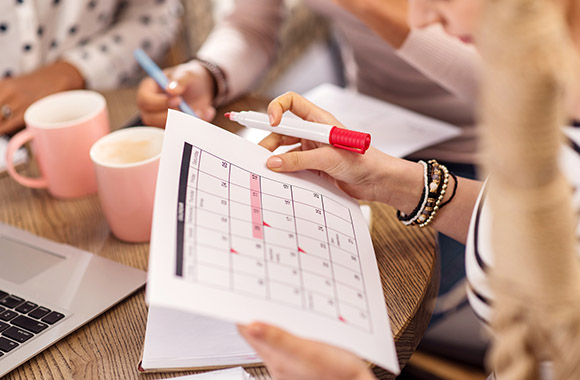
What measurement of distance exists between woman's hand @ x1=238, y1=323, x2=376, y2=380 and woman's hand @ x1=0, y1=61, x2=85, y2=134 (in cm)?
69

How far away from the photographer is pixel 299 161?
0.58 meters

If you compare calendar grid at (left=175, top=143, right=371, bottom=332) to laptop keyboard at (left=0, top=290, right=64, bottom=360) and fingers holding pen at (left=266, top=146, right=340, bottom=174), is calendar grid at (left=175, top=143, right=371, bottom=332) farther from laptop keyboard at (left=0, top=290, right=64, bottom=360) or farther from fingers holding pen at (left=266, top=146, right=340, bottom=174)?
laptop keyboard at (left=0, top=290, right=64, bottom=360)

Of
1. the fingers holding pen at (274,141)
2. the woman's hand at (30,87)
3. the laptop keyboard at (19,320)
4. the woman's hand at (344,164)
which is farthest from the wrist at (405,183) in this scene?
the woman's hand at (30,87)

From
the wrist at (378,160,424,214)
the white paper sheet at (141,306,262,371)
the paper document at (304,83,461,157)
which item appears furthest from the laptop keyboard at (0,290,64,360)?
the paper document at (304,83,461,157)

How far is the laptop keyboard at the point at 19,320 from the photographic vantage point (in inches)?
21.3

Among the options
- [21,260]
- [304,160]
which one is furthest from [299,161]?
[21,260]

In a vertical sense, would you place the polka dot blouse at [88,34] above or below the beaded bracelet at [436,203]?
below

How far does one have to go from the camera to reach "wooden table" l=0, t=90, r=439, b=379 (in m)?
0.52

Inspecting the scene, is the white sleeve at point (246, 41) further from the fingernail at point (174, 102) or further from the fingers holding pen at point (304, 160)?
the fingers holding pen at point (304, 160)

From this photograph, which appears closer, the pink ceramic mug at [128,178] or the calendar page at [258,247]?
the calendar page at [258,247]

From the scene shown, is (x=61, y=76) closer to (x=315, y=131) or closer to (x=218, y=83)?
(x=218, y=83)

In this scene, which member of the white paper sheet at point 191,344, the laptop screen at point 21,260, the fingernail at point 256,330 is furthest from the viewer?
the laptop screen at point 21,260

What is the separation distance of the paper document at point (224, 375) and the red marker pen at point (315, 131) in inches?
9.4

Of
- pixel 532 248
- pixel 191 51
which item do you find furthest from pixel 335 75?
pixel 532 248
